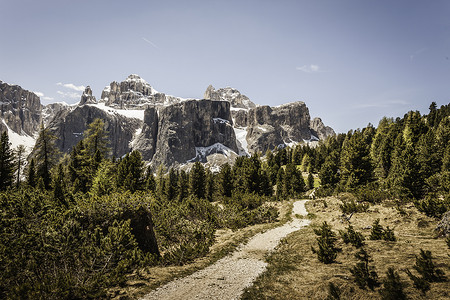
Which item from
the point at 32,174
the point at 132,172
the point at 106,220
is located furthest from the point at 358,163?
the point at 32,174

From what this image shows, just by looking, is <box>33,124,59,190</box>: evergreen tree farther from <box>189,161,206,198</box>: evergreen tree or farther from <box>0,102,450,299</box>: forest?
<box>189,161,206,198</box>: evergreen tree

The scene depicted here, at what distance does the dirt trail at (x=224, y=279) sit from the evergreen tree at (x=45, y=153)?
114ft

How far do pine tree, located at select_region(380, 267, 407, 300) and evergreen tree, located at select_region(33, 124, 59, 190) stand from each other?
4119 cm

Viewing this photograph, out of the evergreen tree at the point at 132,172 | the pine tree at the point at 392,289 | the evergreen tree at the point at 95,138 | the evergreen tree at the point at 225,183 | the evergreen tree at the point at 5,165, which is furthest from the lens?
the evergreen tree at the point at 225,183

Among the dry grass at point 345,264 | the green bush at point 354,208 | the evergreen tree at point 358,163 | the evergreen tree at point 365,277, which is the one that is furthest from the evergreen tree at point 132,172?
the evergreen tree at point 358,163

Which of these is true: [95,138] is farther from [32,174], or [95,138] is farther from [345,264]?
[345,264]

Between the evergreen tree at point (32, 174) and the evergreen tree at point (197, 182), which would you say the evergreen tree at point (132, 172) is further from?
the evergreen tree at point (32, 174)

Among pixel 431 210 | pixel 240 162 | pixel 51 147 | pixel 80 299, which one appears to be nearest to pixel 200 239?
pixel 80 299

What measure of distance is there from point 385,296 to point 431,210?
11495mm

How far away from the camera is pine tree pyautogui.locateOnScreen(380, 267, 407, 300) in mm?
6266

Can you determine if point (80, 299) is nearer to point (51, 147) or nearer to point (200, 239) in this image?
point (200, 239)

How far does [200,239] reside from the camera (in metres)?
14.8

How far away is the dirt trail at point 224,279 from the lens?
7.96 metres

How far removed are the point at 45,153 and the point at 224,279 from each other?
37.4 metres
